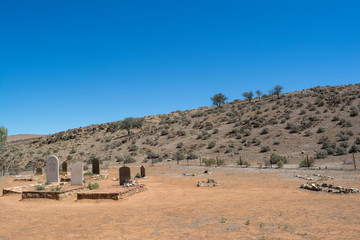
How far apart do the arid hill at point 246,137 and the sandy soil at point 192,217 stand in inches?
736

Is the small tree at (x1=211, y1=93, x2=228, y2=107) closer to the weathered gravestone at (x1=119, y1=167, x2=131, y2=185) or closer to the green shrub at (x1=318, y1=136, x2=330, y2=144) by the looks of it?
the green shrub at (x1=318, y1=136, x2=330, y2=144)

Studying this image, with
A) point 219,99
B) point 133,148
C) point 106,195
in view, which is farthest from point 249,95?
point 106,195

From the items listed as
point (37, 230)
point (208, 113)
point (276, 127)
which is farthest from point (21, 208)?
point (208, 113)

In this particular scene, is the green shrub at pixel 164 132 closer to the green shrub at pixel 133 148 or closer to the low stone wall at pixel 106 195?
the green shrub at pixel 133 148

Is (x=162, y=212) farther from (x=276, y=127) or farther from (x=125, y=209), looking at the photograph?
(x=276, y=127)

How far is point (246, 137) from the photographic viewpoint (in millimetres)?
43469

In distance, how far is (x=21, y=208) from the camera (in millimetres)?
12578

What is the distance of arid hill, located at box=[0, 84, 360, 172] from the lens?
35.2 meters

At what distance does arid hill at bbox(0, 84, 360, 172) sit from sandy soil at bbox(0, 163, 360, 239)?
61.4 feet

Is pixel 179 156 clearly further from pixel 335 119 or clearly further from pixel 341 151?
pixel 335 119

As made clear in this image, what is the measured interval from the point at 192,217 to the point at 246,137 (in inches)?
1395

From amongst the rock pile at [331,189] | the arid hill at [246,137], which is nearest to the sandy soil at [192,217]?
the rock pile at [331,189]

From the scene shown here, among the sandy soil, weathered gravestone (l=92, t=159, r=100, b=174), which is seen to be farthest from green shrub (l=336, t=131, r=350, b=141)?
weathered gravestone (l=92, t=159, r=100, b=174)

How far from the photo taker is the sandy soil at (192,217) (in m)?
7.68
